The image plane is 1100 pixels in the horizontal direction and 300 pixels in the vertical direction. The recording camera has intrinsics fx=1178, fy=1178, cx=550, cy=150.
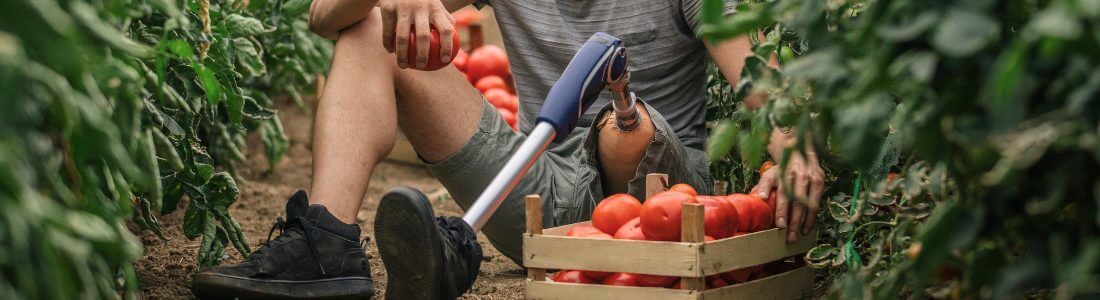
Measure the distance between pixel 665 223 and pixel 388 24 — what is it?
0.71 m

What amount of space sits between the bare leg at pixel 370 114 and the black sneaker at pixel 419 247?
1.11ft

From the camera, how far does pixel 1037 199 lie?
132 centimetres

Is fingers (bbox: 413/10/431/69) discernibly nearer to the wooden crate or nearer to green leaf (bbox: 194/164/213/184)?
the wooden crate

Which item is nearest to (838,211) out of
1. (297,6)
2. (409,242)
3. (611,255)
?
(611,255)

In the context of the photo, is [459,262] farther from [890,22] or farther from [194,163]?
[890,22]

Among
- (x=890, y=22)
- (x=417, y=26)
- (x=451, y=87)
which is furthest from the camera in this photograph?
(x=451, y=87)

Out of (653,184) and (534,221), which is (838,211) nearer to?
(653,184)

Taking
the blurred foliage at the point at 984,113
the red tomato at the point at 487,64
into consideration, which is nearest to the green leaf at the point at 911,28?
the blurred foliage at the point at 984,113

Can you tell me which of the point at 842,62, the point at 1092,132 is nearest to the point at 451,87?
the point at 842,62

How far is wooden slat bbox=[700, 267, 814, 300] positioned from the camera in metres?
2.17

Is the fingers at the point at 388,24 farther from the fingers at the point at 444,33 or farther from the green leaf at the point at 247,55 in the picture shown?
the green leaf at the point at 247,55

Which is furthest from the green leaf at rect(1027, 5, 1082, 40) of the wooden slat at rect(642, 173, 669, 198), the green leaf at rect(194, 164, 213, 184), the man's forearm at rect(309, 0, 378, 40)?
the green leaf at rect(194, 164, 213, 184)

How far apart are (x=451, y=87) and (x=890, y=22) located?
1.58m

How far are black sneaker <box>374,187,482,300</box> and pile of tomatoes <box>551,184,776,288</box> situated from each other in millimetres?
230
